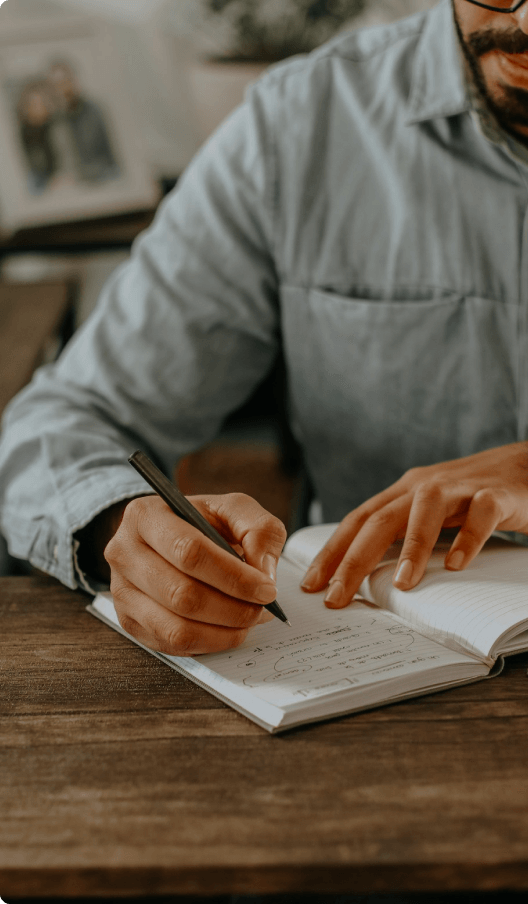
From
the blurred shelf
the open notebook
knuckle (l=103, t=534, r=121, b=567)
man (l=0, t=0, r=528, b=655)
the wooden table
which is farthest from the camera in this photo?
the blurred shelf

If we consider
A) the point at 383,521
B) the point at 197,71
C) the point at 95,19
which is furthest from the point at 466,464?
the point at 95,19

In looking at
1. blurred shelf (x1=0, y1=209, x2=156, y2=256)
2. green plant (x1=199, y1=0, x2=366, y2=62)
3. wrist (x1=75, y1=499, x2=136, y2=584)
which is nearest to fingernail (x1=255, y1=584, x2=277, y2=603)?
wrist (x1=75, y1=499, x2=136, y2=584)

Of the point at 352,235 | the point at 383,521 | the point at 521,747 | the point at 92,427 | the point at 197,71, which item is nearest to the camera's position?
the point at 521,747

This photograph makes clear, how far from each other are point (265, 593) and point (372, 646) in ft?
0.27

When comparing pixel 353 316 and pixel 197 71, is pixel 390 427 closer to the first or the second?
pixel 353 316

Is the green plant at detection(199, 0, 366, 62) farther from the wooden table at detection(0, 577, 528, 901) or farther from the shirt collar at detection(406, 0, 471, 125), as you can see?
the wooden table at detection(0, 577, 528, 901)

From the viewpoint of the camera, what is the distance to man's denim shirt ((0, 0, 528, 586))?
0.91m

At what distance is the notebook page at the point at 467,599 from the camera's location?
0.52m

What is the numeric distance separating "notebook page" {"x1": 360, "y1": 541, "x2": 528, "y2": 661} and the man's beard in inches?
19.2

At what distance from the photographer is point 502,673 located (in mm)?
517

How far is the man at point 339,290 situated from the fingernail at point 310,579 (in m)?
0.22

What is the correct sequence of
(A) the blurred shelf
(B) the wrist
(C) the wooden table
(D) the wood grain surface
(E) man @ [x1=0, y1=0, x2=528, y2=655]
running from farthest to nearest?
(A) the blurred shelf < (D) the wood grain surface < (E) man @ [x1=0, y1=0, x2=528, y2=655] < (B) the wrist < (C) the wooden table

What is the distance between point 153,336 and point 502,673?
2.05ft

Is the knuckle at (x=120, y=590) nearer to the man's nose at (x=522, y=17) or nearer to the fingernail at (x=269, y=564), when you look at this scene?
the fingernail at (x=269, y=564)
